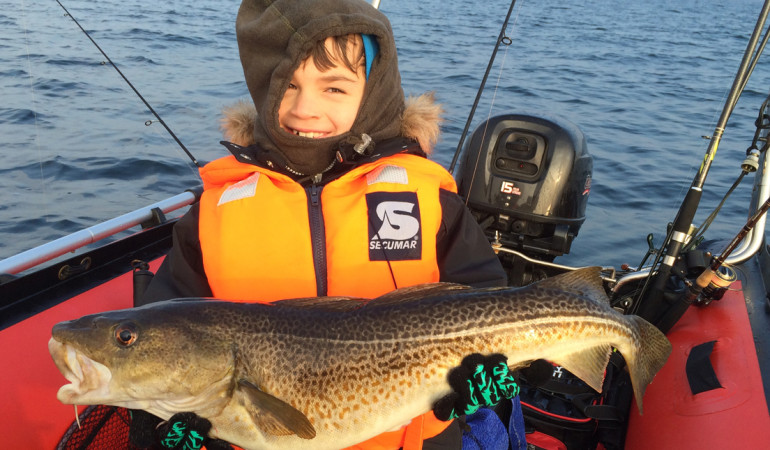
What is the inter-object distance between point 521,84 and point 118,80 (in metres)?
9.88

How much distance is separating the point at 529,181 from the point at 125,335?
327 cm

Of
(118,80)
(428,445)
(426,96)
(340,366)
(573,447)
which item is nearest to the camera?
(340,366)

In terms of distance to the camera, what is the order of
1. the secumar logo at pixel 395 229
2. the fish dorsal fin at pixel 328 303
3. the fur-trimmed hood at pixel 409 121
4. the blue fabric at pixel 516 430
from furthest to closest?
1. the blue fabric at pixel 516 430
2. the fur-trimmed hood at pixel 409 121
3. the secumar logo at pixel 395 229
4. the fish dorsal fin at pixel 328 303

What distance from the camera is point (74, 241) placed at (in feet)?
12.9

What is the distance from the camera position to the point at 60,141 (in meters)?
9.62

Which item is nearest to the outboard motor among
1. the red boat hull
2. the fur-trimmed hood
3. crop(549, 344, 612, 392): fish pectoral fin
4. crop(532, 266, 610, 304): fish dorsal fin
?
the red boat hull

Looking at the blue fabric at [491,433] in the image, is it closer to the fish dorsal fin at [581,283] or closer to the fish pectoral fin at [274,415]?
the fish dorsal fin at [581,283]

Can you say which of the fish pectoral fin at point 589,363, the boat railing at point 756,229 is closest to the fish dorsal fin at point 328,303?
the fish pectoral fin at point 589,363

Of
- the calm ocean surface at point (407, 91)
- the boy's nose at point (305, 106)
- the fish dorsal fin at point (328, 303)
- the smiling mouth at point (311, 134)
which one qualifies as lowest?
the calm ocean surface at point (407, 91)

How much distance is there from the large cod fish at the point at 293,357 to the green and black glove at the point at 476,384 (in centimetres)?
3

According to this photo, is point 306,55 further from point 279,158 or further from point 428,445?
point 428,445

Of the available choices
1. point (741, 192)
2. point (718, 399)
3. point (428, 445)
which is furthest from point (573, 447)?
point (741, 192)

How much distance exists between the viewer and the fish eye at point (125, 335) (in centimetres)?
218

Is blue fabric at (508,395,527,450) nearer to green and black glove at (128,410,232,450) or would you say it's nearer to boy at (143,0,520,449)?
boy at (143,0,520,449)
